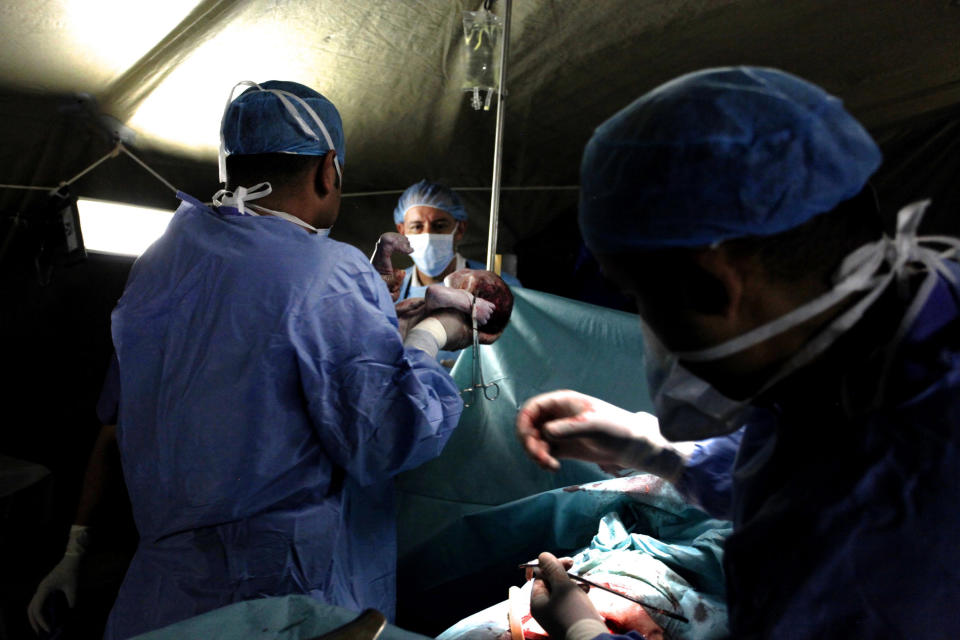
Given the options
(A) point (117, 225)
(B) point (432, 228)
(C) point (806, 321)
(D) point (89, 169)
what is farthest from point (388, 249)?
(C) point (806, 321)

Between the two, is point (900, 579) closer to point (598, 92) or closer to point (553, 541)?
point (553, 541)

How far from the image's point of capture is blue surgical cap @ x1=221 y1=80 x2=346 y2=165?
1.42 metres

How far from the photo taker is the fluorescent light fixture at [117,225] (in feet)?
8.38

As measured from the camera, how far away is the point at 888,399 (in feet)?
2.20

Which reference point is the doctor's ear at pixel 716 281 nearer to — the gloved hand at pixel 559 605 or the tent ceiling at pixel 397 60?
the gloved hand at pixel 559 605

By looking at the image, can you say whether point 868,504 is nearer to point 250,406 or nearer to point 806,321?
point 806,321

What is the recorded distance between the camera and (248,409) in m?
1.23

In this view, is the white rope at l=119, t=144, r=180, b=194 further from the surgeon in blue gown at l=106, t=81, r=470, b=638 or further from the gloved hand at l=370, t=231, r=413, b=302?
the surgeon in blue gown at l=106, t=81, r=470, b=638

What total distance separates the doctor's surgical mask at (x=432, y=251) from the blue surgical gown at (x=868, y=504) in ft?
8.09

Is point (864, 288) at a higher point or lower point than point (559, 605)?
higher

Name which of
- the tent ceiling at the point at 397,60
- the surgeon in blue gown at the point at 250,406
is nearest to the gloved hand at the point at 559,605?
the surgeon in blue gown at the point at 250,406

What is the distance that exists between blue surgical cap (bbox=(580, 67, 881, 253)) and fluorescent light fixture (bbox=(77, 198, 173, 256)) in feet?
7.76

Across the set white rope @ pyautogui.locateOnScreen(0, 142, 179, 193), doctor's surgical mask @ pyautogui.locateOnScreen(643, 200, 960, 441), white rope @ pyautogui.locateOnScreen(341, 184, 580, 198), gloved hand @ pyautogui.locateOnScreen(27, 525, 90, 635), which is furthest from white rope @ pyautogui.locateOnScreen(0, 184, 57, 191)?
doctor's surgical mask @ pyautogui.locateOnScreen(643, 200, 960, 441)

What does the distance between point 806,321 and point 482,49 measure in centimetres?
204
